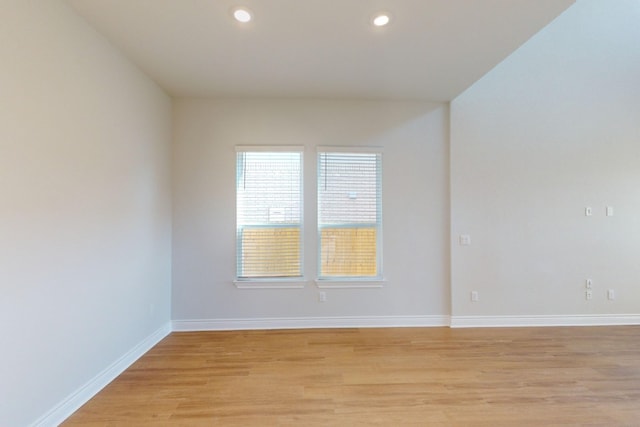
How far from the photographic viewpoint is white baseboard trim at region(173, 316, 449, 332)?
11.5 ft

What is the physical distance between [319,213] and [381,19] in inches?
83.9

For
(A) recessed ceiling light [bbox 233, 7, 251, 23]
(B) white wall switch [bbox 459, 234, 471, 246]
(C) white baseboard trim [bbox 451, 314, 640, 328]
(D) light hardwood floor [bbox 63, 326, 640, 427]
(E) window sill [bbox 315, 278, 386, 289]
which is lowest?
(D) light hardwood floor [bbox 63, 326, 640, 427]

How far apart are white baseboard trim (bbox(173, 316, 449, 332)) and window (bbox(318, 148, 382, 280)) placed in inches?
21.2

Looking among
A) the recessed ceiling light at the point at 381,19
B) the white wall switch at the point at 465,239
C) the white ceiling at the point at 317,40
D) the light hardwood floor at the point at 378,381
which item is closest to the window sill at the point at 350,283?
the light hardwood floor at the point at 378,381

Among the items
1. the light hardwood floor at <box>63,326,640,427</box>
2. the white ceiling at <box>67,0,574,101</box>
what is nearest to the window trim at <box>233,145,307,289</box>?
the light hardwood floor at <box>63,326,640,427</box>

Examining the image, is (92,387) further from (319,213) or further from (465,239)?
(465,239)

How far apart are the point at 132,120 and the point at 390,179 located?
2.86 metres

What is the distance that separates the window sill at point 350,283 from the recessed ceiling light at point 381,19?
105 inches

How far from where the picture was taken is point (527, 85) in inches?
146

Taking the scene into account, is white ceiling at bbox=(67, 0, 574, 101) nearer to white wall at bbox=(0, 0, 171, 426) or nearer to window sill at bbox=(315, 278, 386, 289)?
white wall at bbox=(0, 0, 171, 426)

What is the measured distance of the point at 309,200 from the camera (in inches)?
141

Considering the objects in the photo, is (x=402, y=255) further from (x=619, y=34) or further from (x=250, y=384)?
(x=619, y=34)

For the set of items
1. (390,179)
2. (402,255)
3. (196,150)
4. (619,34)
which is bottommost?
(402,255)

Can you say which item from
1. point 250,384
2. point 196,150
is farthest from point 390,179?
point 250,384
